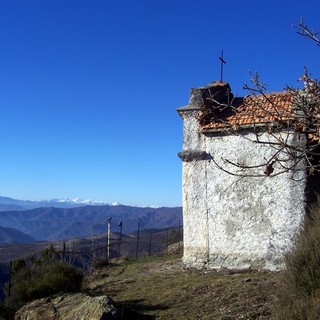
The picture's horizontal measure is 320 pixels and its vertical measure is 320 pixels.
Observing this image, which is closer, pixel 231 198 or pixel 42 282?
pixel 231 198

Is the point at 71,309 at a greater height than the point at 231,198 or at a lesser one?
lesser

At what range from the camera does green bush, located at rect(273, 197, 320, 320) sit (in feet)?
21.7

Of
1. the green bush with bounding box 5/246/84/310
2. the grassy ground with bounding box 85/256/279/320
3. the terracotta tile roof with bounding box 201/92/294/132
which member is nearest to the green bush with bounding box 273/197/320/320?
the grassy ground with bounding box 85/256/279/320

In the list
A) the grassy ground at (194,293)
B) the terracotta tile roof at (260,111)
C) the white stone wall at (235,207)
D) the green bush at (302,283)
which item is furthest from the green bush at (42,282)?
the terracotta tile roof at (260,111)

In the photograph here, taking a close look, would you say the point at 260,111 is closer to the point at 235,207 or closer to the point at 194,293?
the point at 194,293

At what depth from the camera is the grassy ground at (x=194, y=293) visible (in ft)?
30.3

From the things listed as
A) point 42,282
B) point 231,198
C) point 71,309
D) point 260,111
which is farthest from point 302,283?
point 42,282

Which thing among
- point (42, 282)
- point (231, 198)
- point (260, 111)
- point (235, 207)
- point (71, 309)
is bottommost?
point (71, 309)

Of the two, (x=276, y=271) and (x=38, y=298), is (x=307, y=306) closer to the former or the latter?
(x=276, y=271)

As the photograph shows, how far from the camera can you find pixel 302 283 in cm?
729

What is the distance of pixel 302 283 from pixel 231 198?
5.95 m

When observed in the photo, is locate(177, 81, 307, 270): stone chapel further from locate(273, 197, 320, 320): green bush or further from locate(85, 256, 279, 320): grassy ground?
locate(273, 197, 320, 320): green bush

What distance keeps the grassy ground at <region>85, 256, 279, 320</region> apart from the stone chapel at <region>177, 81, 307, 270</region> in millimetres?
663

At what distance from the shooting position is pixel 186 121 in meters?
14.5
